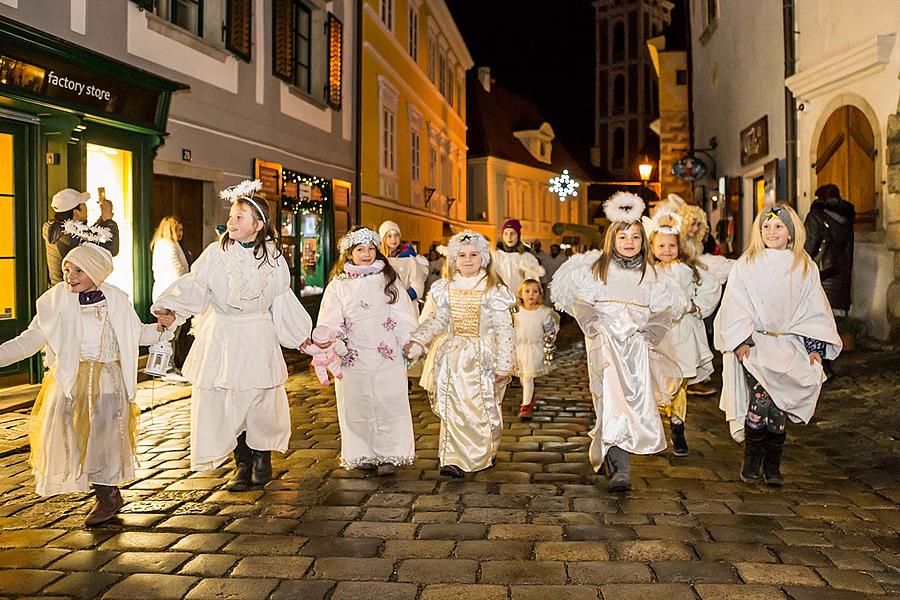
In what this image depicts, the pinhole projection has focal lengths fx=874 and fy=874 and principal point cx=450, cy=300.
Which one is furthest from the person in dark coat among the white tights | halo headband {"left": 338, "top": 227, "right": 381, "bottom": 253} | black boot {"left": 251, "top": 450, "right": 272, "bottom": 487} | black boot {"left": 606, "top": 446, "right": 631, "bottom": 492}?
black boot {"left": 251, "top": 450, "right": 272, "bottom": 487}

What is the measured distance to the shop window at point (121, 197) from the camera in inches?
415

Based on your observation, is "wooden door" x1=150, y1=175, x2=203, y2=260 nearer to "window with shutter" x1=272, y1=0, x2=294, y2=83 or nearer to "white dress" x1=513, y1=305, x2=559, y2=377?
"window with shutter" x1=272, y1=0, x2=294, y2=83

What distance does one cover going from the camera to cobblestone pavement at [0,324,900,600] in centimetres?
392

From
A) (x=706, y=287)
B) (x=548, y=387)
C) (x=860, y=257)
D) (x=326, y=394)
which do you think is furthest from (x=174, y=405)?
(x=860, y=257)

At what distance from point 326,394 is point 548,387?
2.53 m

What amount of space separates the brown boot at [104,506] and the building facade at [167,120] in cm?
474

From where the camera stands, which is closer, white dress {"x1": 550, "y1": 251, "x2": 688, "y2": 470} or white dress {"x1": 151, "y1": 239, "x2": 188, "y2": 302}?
white dress {"x1": 550, "y1": 251, "x2": 688, "y2": 470}

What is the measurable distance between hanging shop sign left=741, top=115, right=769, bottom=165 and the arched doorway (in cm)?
291

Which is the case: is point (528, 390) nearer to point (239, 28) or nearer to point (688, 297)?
point (688, 297)

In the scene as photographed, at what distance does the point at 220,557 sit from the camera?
430 centimetres

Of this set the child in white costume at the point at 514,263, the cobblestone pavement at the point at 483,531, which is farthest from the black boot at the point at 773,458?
the child in white costume at the point at 514,263

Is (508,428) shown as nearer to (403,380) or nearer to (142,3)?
(403,380)

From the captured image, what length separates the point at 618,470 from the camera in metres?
5.59

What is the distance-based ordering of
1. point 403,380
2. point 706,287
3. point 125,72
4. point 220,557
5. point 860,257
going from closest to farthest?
point 220,557
point 403,380
point 706,287
point 125,72
point 860,257
